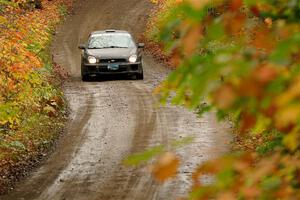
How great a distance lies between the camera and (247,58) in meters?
2.37

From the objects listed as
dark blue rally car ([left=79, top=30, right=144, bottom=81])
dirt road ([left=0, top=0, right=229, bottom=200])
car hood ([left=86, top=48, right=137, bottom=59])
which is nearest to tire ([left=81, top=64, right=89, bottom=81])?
dark blue rally car ([left=79, top=30, right=144, bottom=81])

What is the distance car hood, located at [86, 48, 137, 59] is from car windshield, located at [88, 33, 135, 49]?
26 cm

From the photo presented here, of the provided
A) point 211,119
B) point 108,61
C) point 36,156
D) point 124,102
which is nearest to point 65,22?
point 108,61

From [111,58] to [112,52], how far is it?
0.22 m

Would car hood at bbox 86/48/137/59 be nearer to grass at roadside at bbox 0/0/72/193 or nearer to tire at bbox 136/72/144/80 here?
tire at bbox 136/72/144/80

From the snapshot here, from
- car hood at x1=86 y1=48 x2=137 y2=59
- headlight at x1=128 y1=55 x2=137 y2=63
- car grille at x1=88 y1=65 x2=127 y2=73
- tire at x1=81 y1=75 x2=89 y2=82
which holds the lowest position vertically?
tire at x1=81 y1=75 x2=89 y2=82

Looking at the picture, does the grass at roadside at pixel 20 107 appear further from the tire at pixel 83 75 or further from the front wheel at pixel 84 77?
the front wheel at pixel 84 77

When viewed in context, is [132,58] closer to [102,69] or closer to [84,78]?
[102,69]

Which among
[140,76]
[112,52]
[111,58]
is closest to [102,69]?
[111,58]

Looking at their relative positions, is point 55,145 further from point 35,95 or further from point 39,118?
point 35,95

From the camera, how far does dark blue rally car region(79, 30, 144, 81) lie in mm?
21375

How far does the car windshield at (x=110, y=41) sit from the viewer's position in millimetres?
21938

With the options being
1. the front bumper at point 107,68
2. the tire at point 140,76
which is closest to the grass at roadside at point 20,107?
the front bumper at point 107,68

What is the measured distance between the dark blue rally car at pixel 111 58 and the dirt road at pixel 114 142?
0.44 metres
